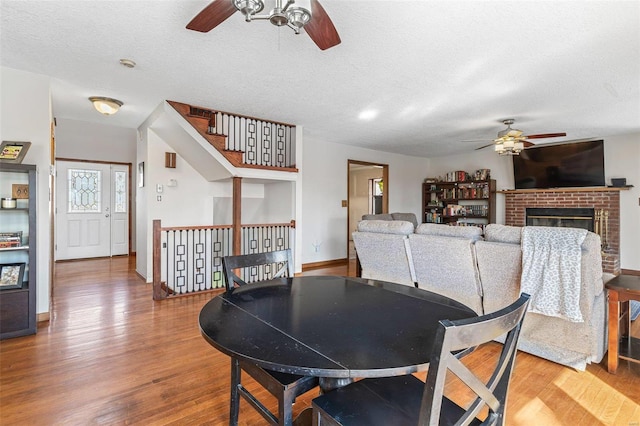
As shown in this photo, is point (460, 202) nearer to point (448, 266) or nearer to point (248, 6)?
point (448, 266)

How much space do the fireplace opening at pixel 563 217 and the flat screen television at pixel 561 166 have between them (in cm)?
47

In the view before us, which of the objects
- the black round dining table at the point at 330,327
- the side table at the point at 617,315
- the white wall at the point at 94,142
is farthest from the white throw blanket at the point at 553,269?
the white wall at the point at 94,142

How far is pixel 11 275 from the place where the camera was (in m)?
2.87

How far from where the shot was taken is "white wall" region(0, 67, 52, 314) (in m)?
3.03

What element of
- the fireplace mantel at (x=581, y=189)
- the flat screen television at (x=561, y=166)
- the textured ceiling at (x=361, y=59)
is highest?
the textured ceiling at (x=361, y=59)

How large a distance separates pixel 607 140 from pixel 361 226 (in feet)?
17.2

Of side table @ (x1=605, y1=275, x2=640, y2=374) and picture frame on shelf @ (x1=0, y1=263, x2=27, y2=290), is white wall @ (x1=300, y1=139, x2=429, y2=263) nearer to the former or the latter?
picture frame on shelf @ (x1=0, y1=263, x2=27, y2=290)

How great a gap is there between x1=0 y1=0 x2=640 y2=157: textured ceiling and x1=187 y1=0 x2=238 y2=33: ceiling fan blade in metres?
0.31

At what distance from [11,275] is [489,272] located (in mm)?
4119

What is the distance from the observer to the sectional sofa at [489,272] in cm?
222

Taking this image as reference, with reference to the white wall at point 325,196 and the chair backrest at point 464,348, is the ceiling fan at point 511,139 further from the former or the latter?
the chair backrest at point 464,348

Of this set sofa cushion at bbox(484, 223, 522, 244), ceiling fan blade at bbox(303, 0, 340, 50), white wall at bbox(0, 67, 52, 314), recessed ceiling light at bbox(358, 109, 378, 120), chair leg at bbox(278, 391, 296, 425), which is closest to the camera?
chair leg at bbox(278, 391, 296, 425)

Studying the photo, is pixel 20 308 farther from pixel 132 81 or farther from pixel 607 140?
pixel 607 140

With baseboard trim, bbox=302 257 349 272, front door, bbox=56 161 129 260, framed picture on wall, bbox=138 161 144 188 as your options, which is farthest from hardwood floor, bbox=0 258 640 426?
front door, bbox=56 161 129 260
